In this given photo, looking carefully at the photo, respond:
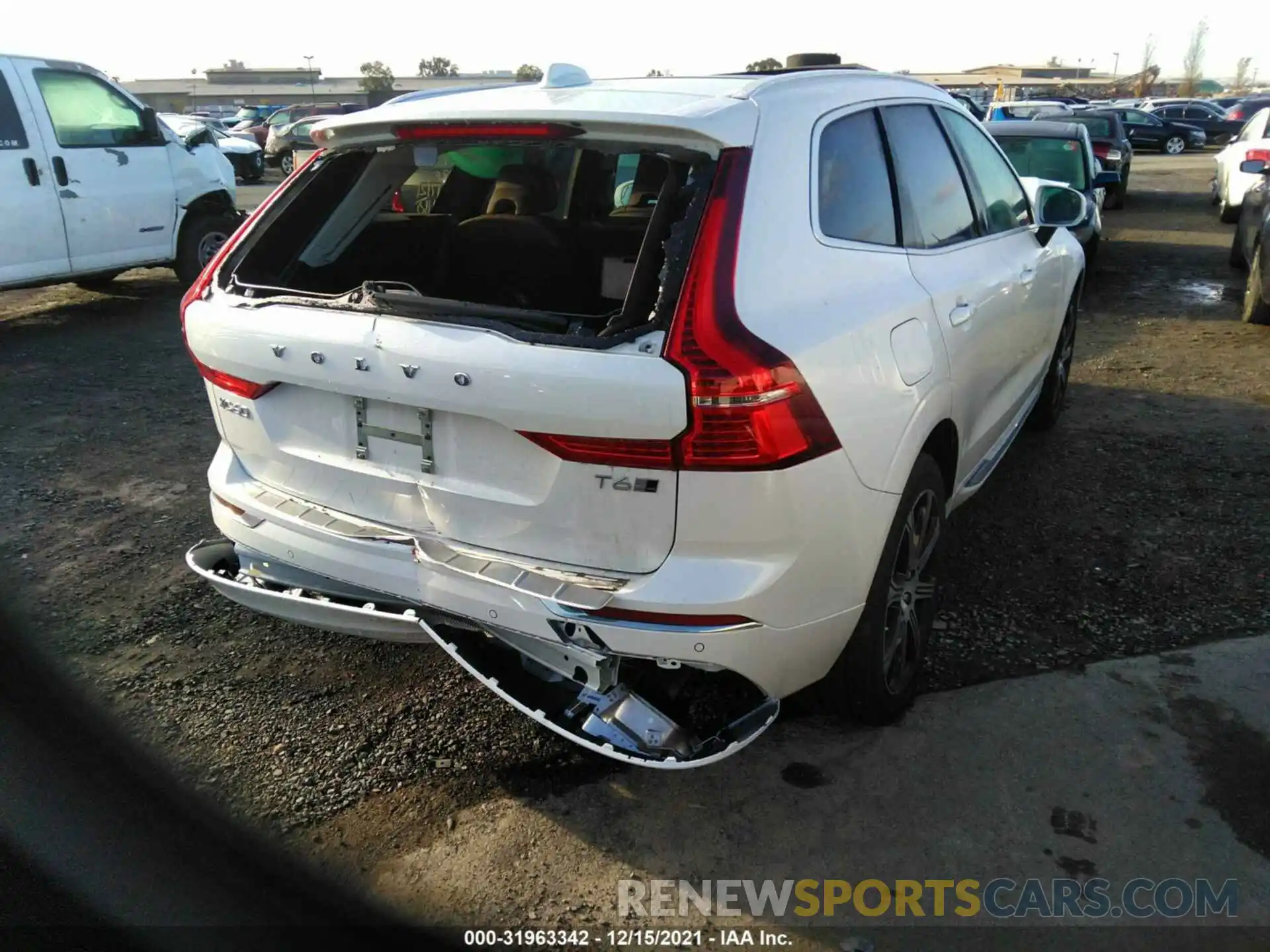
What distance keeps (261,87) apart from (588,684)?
106349 millimetres

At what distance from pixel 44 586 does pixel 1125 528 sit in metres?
4.47

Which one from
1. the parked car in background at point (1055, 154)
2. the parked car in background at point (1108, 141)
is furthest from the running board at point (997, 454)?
the parked car in background at point (1108, 141)

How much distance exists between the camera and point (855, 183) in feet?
9.52

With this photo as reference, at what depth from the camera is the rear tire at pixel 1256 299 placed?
26.2 feet

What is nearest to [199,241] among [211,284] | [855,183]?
[211,284]

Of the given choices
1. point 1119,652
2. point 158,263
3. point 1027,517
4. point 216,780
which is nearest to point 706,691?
point 216,780

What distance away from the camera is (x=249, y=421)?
9.50ft

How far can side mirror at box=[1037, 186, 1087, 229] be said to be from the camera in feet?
15.2

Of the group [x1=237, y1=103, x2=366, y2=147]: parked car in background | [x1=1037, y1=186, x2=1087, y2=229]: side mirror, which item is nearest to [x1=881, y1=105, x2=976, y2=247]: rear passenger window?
[x1=1037, y1=186, x2=1087, y2=229]: side mirror

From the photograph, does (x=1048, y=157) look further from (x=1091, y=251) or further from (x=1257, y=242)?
(x=1257, y=242)

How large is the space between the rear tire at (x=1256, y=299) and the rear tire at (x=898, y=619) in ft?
20.5

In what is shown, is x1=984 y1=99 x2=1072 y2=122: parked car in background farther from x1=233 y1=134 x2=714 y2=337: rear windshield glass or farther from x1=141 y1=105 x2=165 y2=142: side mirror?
x1=233 y1=134 x2=714 y2=337: rear windshield glass

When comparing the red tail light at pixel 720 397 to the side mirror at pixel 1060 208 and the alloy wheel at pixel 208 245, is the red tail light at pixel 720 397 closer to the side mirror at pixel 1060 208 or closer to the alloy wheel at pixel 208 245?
the side mirror at pixel 1060 208

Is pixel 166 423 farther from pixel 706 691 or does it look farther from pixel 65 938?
pixel 706 691
